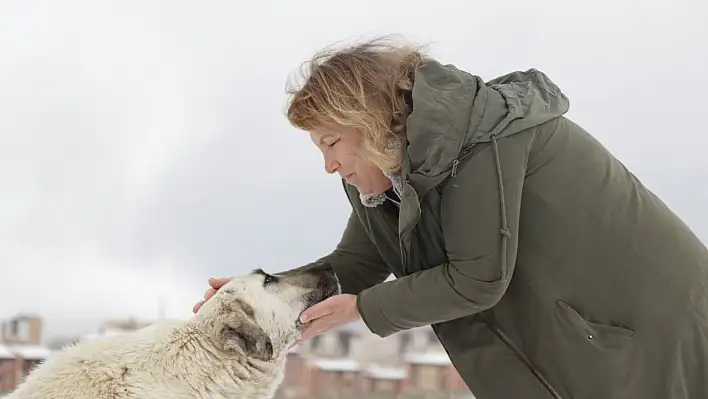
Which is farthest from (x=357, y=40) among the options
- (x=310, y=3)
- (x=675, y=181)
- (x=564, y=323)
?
(x=310, y=3)

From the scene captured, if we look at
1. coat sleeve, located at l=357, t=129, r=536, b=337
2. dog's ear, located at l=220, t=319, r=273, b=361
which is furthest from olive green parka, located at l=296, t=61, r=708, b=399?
dog's ear, located at l=220, t=319, r=273, b=361

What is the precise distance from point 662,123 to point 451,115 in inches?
98.4

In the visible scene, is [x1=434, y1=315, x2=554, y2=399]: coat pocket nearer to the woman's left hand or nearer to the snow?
the woman's left hand

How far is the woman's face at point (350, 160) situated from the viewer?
1460mm

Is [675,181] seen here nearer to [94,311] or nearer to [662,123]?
[662,123]

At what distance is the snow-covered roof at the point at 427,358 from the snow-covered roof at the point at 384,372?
0.05 m

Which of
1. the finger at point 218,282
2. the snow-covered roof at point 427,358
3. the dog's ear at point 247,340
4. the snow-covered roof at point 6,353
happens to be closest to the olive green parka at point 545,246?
the dog's ear at point 247,340

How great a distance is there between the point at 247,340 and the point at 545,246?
620 millimetres

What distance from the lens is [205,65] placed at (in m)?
3.87

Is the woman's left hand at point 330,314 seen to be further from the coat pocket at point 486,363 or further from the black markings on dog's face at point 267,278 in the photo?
the coat pocket at point 486,363

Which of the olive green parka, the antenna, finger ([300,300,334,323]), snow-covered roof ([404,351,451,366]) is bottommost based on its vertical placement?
snow-covered roof ([404,351,451,366])

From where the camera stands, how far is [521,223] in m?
1.45

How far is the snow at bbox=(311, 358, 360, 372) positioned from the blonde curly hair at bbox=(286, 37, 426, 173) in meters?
1.62

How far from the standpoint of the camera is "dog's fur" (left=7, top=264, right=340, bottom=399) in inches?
57.2
